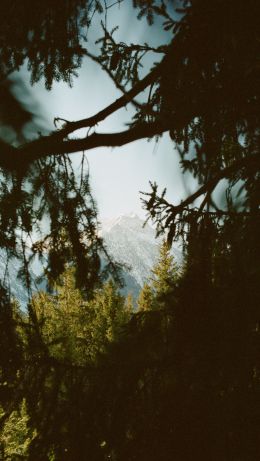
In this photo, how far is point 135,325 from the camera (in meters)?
2.36

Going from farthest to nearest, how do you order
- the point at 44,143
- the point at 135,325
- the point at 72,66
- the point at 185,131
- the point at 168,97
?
1. the point at 185,131
2. the point at 168,97
3. the point at 72,66
4. the point at 135,325
5. the point at 44,143

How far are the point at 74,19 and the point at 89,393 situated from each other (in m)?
2.69

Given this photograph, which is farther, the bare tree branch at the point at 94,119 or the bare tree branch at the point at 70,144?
the bare tree branch at the point at 94,119

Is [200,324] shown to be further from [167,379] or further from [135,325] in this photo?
[135,325]

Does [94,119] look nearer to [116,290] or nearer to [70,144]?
[70,144]

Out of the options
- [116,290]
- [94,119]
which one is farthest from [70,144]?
[116,290]

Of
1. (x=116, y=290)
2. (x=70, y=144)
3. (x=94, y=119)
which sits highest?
(x=94, y=119)

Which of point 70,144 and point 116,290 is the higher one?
point 70,144

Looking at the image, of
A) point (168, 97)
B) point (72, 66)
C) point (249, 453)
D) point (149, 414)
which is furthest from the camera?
point (168, 97)

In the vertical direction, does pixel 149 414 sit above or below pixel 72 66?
below

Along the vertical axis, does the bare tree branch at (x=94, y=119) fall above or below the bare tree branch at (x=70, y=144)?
above

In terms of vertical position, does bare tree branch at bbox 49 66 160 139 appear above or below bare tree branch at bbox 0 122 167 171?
above

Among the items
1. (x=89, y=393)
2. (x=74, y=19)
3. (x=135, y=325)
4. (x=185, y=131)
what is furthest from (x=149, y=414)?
(x=74, y=19)

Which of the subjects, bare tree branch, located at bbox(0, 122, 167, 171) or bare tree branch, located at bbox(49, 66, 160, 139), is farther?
bare tree branch, located at bbox(49, 66, 160, 139)
